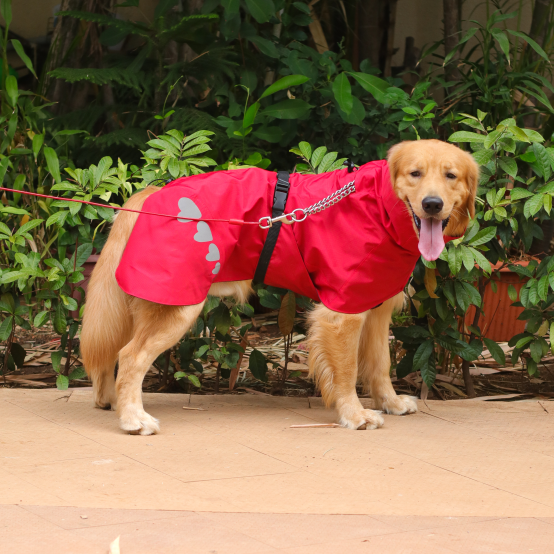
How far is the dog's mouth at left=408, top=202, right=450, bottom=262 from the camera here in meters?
3.48

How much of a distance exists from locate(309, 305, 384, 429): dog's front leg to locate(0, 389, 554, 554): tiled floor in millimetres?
112

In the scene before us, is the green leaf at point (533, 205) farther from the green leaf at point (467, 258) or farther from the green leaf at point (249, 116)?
the green leaf at point (249, 116)

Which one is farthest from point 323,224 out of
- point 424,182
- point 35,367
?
point 35,367

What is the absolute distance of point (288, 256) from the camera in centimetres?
380

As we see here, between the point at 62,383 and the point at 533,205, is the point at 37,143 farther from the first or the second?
the point at 533,205

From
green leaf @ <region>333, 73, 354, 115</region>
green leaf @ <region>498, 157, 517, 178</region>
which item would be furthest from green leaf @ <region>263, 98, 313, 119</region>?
green leaf @ <region>498, 157, 517, 178</region>

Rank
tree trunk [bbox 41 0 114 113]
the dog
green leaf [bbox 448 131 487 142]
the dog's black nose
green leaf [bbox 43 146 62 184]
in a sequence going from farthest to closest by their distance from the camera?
tree trunk [bbox 41 0 114 113], green leaf [bbox 43 146 62 184], green leaf [bbox 448 131 487 142], the dog, the dog's black nose

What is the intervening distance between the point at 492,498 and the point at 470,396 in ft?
6.28

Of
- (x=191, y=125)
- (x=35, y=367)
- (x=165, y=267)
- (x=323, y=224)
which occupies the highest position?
(x=191, y=125)

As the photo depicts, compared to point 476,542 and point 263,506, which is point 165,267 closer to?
point 263,506

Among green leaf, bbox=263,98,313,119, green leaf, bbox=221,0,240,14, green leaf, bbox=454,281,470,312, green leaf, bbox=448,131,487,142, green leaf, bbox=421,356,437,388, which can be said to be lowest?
green leaf, bbox=421,356,437,388

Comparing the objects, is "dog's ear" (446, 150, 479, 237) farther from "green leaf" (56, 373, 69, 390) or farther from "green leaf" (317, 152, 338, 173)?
"green leaf" (56, 373, 69, 390)

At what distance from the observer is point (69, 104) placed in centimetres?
687

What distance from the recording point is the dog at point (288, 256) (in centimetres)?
353
